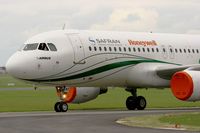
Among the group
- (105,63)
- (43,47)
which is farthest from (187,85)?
(43,47)

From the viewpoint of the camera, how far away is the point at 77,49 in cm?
3139

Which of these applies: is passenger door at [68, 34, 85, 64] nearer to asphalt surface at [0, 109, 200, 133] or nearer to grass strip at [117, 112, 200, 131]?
asphalt surface at [0, 109, 200, 133]

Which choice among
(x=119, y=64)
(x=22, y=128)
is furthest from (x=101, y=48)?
(x=22, y=128)

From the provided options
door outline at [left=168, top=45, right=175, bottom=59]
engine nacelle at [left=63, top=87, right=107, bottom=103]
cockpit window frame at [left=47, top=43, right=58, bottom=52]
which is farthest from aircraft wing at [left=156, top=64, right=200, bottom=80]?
cockpit window frame at [left=47, top=43, right=58, bottom=52]

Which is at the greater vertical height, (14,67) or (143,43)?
(143,43)

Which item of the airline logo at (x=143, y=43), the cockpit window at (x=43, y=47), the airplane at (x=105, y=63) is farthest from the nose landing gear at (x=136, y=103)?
the cockpit window at (x=43, y=47)

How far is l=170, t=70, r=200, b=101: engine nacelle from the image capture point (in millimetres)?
28406

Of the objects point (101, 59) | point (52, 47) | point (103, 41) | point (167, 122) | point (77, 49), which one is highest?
point (103, 41)

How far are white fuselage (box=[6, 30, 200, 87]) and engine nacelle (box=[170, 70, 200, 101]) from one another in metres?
4.14

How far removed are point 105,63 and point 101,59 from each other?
1.07 ft

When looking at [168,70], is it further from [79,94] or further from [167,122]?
[167,122]

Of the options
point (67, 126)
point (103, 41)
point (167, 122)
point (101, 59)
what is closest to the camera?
point (67, 126)

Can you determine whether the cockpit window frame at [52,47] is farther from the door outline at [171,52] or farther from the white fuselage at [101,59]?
the door outline at [171,52]

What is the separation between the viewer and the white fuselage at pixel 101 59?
99.4 feet
